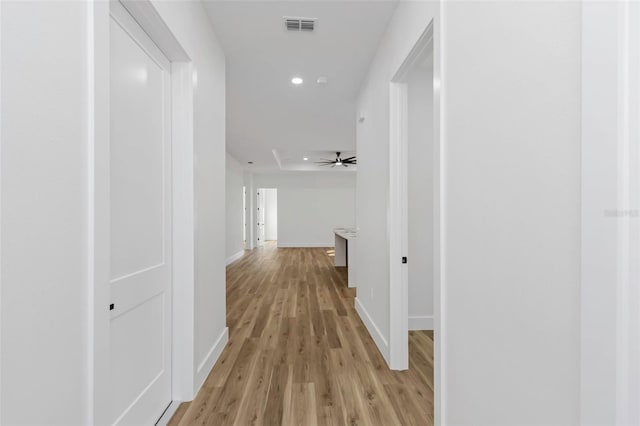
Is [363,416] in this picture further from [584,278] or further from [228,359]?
[584,278]

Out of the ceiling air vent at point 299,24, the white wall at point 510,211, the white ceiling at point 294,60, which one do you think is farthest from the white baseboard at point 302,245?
the white wall at point 510,211

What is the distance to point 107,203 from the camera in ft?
3.74

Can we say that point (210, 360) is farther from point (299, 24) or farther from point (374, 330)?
point (299, 24)

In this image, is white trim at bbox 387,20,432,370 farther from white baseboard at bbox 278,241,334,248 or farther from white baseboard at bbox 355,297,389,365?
white baseboard at bbox 278,241,334,248

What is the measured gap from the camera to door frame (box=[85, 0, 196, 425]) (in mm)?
1046

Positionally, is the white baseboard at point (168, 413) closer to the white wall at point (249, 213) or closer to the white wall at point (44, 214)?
the white wall at point (44, 214)

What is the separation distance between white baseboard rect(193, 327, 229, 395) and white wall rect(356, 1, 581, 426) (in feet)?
5.07

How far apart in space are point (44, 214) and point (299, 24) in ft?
7.36

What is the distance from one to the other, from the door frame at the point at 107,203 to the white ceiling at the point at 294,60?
31.6 inches

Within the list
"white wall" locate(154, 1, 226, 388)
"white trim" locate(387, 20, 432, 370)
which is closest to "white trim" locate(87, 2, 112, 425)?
"white wall" locate(154, 1, 226, 388)

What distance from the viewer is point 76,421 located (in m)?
0.98

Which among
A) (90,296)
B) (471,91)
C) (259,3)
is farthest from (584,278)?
(259,3)

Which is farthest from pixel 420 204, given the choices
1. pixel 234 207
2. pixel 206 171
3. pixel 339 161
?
pixel 234 207

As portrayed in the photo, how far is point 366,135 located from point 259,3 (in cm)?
162
